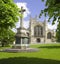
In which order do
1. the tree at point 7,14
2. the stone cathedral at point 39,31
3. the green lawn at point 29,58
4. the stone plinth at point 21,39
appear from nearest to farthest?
the green lawn at point 29,58 < the tree at point 7,14 < the stone plinth at point 21,39 < the stone cathedral at point 39,31

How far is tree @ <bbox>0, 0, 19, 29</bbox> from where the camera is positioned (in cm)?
2409

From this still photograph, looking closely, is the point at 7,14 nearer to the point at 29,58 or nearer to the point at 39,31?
the point at 29,58

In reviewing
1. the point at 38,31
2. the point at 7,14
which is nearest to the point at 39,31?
the point at 38,31

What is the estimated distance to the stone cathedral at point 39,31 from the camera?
12212 centimetres

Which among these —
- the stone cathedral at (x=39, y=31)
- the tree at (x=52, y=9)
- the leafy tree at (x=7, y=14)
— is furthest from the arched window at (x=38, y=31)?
the tree at (x=52, y=9)

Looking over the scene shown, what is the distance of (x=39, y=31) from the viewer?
406 ft

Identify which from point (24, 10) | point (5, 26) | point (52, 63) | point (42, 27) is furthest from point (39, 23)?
point (52, 63)

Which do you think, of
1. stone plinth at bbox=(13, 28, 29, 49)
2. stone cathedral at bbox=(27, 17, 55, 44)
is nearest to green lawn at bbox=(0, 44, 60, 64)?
stone plinth at bbox=(13, 28, 29, 49)

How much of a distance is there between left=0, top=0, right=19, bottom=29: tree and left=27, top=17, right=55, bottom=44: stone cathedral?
94585 millimetres

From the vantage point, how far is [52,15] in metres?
13.4

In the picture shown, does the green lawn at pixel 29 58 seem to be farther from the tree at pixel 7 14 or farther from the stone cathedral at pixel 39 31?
the stone cathedral at pixel 39 31

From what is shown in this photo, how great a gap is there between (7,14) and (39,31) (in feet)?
325

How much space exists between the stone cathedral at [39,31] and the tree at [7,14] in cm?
9459

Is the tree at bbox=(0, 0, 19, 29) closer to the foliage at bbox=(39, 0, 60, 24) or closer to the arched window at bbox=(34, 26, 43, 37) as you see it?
the foliage at bbox=(39, 0, 60, 24)
